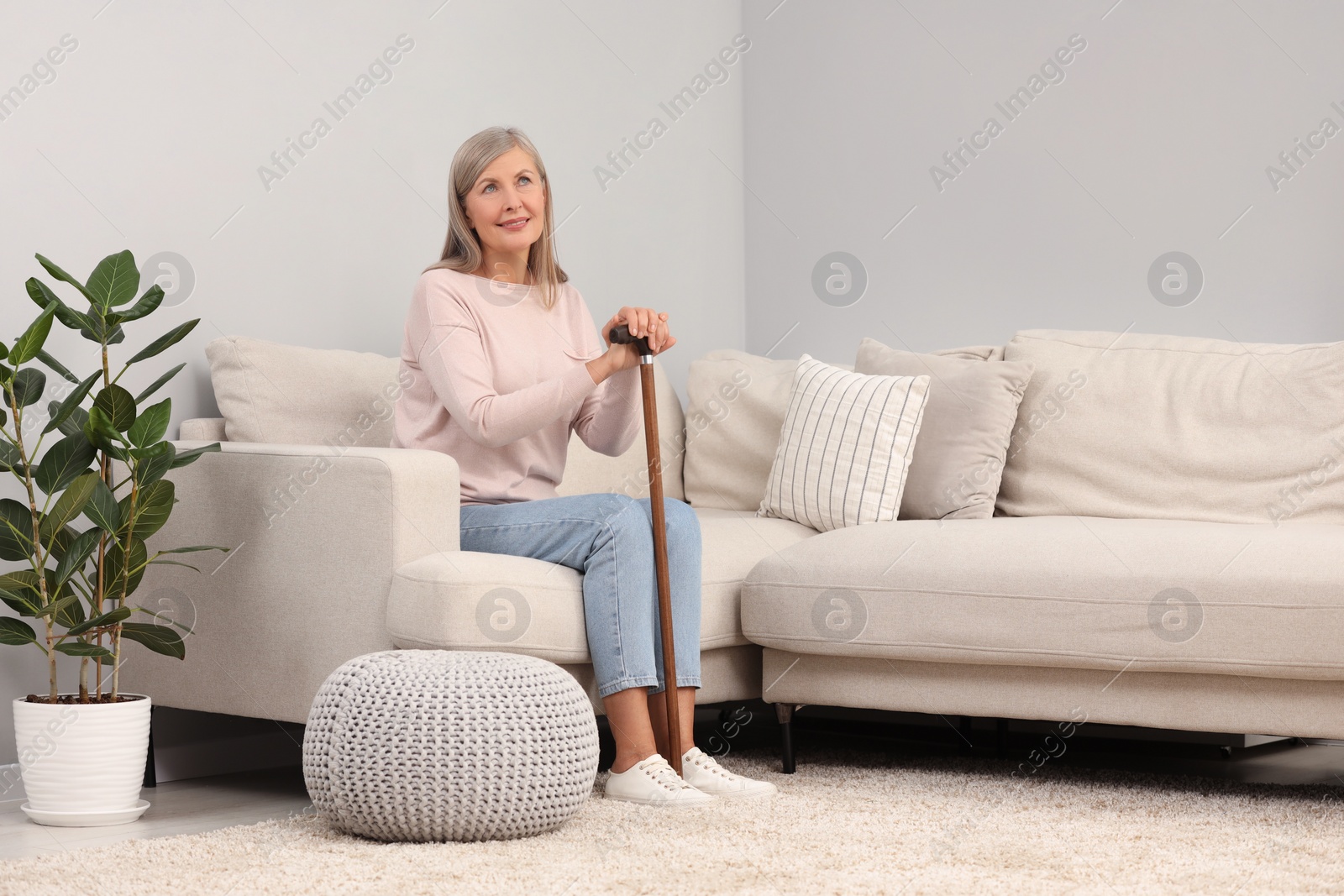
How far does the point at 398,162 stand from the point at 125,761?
1.54 metres

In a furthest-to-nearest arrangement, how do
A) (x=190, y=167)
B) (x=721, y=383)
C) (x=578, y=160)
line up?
(x=578, y=160) < (x=721, y=383) < (x=190, y=167)

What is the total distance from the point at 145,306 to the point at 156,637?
54 cm

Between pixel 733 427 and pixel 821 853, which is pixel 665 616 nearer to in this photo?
pixel 821 853

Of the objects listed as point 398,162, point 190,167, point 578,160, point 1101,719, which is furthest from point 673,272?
point 1101,719

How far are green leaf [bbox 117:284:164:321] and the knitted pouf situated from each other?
2.34 feet

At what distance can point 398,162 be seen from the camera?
3133 mm

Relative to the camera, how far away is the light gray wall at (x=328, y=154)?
2516mm

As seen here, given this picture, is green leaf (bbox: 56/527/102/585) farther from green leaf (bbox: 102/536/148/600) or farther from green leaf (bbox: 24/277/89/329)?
green leaf (bbox: 24/277/89/329)

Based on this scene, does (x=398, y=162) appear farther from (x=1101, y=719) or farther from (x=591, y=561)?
(x=1101, y=719)

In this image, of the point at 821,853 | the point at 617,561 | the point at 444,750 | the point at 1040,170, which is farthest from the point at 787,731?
the point at 1040,170

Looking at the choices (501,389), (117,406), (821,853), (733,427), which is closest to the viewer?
(821,853)

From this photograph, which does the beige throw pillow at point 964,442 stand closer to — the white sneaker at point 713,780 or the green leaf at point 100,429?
the white sneaker at point 713,780

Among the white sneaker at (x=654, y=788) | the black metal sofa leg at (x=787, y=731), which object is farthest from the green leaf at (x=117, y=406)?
the black metal sofa leg at (x=787, y=731)

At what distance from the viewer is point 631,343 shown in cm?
230
